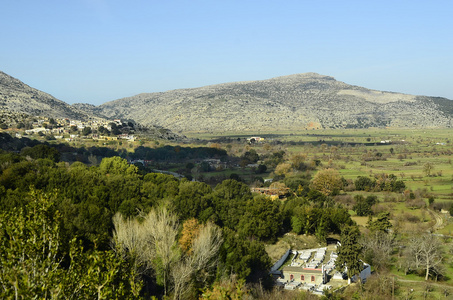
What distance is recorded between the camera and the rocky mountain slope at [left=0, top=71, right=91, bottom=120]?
107562 millimetres

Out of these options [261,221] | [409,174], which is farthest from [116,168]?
[409,174]

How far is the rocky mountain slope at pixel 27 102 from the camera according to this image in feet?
353

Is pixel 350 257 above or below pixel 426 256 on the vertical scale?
above

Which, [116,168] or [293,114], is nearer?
[116,168]

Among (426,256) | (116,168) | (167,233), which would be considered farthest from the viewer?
(116,168)

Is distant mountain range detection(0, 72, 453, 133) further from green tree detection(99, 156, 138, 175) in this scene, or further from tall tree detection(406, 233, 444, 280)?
tall tree detection(406, 233, 444, 280)

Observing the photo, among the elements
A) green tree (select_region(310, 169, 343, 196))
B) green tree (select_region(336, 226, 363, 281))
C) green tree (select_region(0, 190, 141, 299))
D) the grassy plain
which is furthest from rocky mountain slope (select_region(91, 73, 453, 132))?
green tree (select_region(0, 190, 141, 299))

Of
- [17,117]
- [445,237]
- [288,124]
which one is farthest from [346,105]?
[445,237]

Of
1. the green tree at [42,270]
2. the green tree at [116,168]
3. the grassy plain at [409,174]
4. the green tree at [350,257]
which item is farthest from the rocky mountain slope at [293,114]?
the green tree at [42,270]

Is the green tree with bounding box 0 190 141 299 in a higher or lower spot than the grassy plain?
higher

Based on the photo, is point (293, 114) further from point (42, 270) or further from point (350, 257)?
point (42, 270)

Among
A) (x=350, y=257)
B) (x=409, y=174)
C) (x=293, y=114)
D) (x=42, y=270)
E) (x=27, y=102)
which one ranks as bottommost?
(x=350, y=257)

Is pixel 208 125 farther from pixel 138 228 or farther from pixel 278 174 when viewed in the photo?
pixel 138 228

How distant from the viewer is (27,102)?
114188 mm
